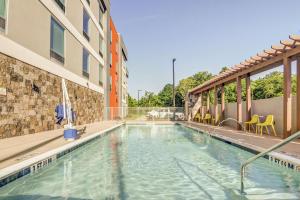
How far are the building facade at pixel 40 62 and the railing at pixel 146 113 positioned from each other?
8349 mm

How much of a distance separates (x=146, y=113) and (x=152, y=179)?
93.2ft

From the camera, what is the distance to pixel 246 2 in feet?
52.2

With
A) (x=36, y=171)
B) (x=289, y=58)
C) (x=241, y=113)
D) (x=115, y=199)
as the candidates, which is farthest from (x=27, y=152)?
(x=241, y=113)

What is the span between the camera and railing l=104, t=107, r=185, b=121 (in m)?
29.9

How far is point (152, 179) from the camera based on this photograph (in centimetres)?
534

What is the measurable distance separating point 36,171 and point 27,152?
909 millimetres

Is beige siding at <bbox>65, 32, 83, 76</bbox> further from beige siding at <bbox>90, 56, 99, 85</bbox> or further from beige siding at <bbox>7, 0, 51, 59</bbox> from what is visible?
beige siding at <bbox>90, 56, 99, 85</bbox>

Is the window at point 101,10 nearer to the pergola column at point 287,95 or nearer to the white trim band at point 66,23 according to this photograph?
the white trim band at point 66,23

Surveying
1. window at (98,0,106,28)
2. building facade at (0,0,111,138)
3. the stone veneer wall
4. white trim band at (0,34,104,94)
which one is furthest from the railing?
the stone veneer wall

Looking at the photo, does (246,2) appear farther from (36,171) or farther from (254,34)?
(36,171)

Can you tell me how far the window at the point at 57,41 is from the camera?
13.6 meters

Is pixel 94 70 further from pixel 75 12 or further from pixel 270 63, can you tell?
pixel 270 63

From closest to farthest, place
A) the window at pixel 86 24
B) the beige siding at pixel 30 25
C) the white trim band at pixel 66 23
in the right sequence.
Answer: the beige siding at pixel 30 25 → the white trim band at pixel 66 23 → the window at pixel 86 24

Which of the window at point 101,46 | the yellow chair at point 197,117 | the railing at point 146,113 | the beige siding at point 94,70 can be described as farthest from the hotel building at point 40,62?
the yellow chair at point 197,117
